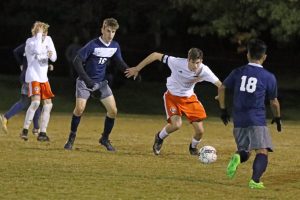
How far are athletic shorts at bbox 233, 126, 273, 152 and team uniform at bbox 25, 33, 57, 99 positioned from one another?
21.4 ft

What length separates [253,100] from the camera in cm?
1114

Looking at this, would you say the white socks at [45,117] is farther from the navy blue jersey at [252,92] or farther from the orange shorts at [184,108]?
the navy blue jersey at [252,92]

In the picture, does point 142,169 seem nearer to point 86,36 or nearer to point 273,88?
point 273,88

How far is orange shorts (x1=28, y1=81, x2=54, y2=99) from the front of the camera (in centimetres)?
1681

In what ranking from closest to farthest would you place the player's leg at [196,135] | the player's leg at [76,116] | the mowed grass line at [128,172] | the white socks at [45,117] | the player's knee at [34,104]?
1. the mowed grass line at [128,172]
2. the player's leg at [196,135]
3. the player's leg at [76,116]
4. the white socks at [45,117]
5. the player's knee at [34,104]

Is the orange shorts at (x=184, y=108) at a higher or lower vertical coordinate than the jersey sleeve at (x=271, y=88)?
lower

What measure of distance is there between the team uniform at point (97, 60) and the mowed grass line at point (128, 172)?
1.10 m

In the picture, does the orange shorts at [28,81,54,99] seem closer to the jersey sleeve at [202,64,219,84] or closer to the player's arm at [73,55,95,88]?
the player's arm at [73,55,95,88]

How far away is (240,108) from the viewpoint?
11.2 meters

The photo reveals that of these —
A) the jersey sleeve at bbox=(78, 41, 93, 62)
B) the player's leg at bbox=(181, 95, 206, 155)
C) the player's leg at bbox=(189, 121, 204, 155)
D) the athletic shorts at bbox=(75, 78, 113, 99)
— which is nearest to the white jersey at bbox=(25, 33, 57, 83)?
the athletic shorts at bbox=(75, 78, 113, 99)

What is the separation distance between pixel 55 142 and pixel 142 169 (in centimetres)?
468

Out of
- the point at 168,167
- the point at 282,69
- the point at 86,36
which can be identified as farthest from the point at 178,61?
the point at 282,69

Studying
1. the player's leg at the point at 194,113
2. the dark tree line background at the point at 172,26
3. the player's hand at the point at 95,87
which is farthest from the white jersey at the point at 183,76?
the dark tree line background at the point at 172,26

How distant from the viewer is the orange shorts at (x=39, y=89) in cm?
1681
